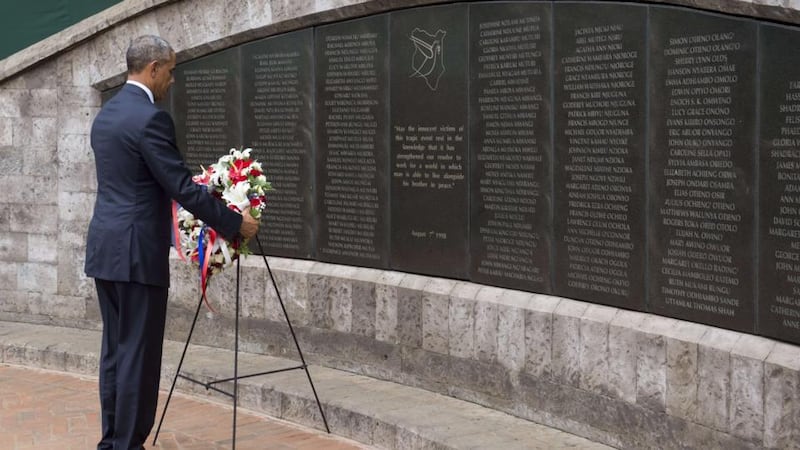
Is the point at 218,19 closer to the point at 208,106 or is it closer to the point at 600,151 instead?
the point at 208,106

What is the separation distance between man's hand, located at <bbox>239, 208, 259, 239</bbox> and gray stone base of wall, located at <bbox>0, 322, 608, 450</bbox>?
136cm

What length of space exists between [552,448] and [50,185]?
5507 mm

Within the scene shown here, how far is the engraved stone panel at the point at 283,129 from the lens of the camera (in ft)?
29.7

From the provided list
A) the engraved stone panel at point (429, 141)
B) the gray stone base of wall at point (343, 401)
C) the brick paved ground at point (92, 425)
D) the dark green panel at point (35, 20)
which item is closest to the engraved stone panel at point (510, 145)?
the engraved stone panel at point (429, 141)

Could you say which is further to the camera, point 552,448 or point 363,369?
point 363,369

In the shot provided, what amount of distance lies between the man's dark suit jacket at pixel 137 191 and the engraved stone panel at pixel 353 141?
7.51ft

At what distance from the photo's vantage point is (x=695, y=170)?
6102 millimetres

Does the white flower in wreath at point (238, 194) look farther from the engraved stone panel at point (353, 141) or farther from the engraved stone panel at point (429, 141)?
the engraved stone panel at point (353, 141)

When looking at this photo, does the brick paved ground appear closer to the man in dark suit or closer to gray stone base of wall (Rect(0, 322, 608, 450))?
gray stone base of wall (Rect(0, 322, 608, 450))

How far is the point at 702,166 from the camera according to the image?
6.06 meters

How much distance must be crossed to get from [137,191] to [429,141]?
2.37m

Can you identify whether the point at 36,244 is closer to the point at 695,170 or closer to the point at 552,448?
the point at 552,448

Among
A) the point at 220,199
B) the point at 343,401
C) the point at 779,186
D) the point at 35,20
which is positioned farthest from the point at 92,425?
the point at 35,20

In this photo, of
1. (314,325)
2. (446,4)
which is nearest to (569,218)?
(446,4)
